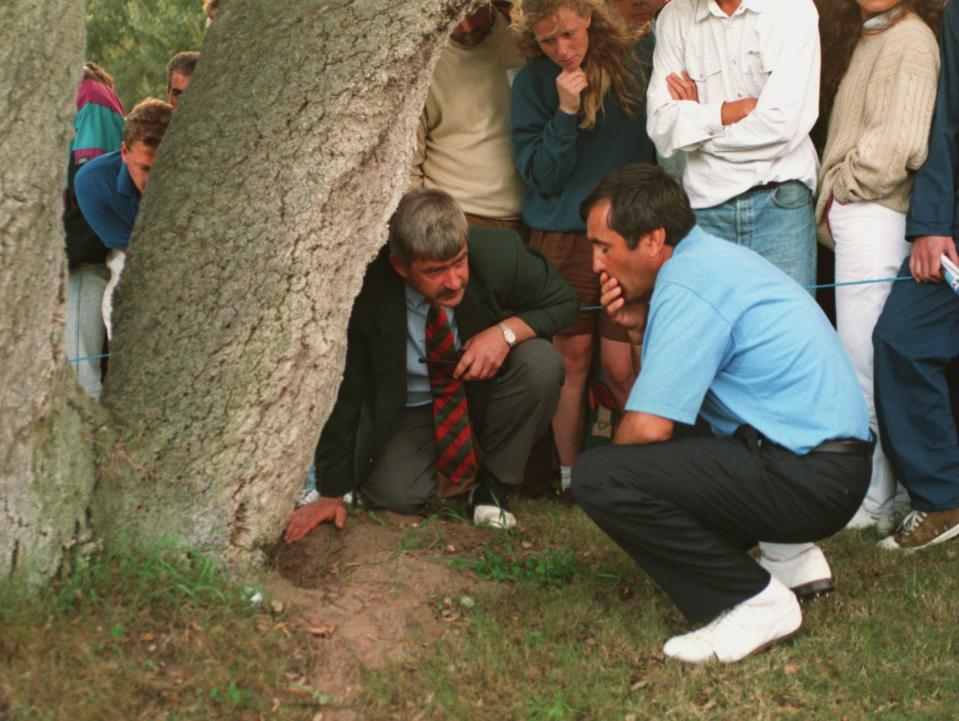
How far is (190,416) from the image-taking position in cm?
414

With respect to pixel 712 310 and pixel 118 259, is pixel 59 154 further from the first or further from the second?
pixel 118 259

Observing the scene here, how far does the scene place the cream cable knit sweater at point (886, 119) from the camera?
17.0 feet

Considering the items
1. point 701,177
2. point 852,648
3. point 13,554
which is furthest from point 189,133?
point 852,648

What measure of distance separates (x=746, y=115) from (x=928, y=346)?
46.0 inches

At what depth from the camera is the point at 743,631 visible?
4172 mm

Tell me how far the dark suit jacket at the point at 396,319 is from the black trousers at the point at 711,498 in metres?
1.25

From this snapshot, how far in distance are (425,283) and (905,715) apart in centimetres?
233

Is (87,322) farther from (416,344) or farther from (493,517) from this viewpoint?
Answer: (493,517)

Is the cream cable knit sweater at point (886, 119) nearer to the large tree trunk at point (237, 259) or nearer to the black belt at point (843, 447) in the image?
the black belt at point (843, 447)

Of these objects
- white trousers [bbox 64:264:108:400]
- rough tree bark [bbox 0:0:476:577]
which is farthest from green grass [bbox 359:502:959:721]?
white trousers [bbox 64:264:108:400]

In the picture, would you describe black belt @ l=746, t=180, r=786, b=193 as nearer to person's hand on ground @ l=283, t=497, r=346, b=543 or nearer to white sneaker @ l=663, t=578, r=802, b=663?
white sneaker @ l=663, t=578, r=802, b=663

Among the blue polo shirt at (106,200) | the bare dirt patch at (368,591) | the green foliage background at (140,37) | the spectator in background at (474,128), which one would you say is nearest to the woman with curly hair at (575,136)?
the spectator in background at (474,128)

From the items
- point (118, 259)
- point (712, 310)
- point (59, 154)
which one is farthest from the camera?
point (118, 259)

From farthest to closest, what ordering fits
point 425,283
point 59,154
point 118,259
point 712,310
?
1. point 118,259
2. point 425,283
3. point 712,310
4. point 59,154
